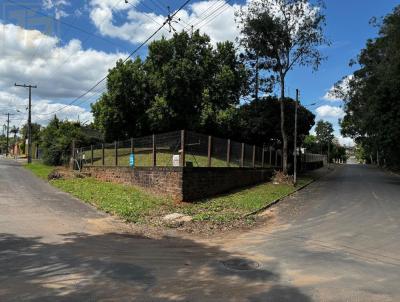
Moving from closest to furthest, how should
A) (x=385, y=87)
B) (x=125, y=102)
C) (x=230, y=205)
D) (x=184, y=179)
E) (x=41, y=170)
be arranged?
1. (x=230, y=205)
2. (x=184, y=179)
3. (x=385, y=87)
4. (x=41, y=170)
5. (x=125, y=102)

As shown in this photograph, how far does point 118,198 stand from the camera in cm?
1780

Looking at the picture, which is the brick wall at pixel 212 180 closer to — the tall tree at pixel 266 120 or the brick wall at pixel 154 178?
the brick wall at pixel 154 178

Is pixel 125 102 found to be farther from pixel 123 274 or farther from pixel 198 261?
pixel 123 274

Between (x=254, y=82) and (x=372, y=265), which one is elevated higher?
(x=254, y=82)

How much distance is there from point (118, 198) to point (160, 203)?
7.06 ft

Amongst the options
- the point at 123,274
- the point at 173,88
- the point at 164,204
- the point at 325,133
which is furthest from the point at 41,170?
the point at 325,133

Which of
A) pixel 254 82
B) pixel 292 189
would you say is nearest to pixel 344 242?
pixel 292 189

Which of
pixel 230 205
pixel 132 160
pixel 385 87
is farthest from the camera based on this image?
pixel 385 87

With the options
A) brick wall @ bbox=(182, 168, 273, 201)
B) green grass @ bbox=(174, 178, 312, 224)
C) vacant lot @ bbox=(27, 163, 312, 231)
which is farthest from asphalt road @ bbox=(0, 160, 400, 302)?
brick wall @ bbox=(182, 168, 273, 201)

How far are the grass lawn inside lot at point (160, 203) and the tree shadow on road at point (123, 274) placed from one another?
14.0 ft

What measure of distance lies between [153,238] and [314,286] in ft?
17.5

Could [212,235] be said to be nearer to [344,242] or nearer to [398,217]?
[344,242]

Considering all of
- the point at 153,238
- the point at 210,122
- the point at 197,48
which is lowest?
the point at 153,238

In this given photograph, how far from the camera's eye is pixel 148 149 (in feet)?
68.1
